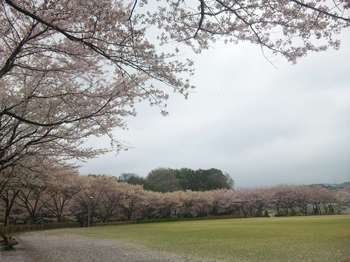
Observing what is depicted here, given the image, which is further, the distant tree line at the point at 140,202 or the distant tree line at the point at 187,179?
the distant tree line at the point at 187,179

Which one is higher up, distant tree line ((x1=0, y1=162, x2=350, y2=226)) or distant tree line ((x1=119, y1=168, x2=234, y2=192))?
distant tree line ((x1=119, y1=168, x2=234, y2=192))

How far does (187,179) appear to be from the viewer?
275 feet

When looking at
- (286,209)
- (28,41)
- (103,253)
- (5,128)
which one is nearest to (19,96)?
(5,128)

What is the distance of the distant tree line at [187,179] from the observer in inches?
3164

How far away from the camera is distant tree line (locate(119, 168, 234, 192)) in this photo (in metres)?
80.4

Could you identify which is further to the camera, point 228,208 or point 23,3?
point 228,208

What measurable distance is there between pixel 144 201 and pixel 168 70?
48.7 m

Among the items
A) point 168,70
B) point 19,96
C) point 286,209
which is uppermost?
point 19,96

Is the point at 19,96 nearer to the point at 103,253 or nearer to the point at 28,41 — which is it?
the point at 28,41

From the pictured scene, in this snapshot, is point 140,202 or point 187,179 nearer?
point 140,202

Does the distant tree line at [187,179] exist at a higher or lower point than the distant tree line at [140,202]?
higher

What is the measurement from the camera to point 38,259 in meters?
13.9

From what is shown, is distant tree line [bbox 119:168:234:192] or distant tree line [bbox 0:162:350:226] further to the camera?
distant tree line [bbox 119:168:234:192]

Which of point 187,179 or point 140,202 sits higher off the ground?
point 187,179
